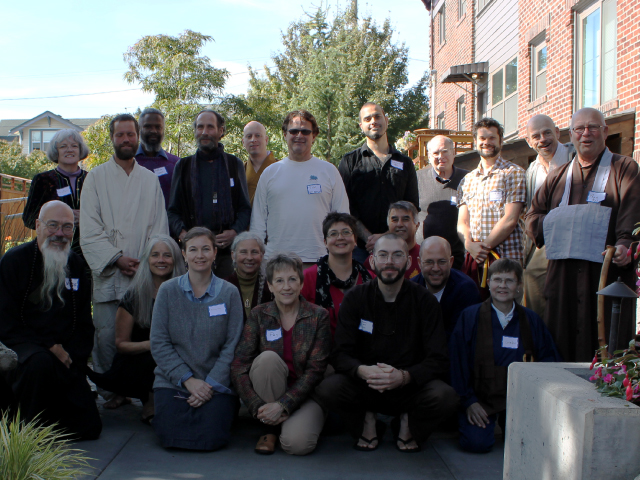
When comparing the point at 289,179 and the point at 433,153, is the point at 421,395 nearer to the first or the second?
the point at 289,179

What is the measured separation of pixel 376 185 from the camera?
5.56 meters

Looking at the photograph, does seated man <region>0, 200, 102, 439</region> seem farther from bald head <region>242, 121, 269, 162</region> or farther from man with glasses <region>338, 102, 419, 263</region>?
man with glasses <region>338, 102, 419, 263</region>

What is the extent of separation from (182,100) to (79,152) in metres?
12.9

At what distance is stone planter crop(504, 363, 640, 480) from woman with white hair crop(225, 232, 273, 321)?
7.23 feet

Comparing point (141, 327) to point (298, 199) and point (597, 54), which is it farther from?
point (597, 54)

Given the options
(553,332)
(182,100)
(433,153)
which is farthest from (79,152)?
(182,100)

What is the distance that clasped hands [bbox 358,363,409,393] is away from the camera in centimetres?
395

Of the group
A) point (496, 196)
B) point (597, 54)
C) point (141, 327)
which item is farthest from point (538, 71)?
point (141, 327)

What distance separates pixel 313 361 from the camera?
13.9 feet

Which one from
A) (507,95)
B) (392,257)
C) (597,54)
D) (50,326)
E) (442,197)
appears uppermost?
(507,95)

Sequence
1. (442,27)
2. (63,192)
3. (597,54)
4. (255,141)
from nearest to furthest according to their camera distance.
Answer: (63,192) → (255,141) → (597,54) → (442,27)

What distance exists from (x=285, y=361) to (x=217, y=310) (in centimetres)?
60

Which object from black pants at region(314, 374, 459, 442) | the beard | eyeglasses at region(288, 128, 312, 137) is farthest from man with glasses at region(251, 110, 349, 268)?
the beard

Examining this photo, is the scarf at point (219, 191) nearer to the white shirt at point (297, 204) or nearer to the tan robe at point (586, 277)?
the white shirt at point (297, 204)
